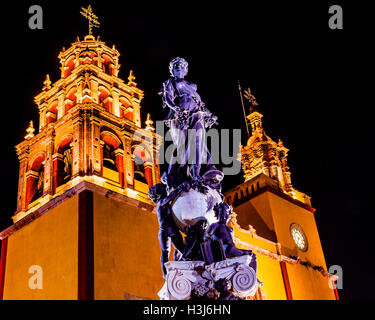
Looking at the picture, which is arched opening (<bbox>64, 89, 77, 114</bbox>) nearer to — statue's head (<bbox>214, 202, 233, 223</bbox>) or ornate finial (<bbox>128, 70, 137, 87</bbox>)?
ornate finial (<bbox>128, 70, 137, 87</bbox>)

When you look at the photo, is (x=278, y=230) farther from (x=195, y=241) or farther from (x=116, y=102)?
(x=195, y=241)

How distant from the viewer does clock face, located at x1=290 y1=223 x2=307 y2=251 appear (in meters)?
27.2

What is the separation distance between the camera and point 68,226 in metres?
16.9

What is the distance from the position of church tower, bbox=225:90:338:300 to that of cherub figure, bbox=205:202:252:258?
52.4ft

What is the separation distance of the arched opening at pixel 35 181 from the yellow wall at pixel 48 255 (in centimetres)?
203

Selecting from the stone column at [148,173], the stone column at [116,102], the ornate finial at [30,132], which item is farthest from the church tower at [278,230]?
the ornate finial at [30,132]

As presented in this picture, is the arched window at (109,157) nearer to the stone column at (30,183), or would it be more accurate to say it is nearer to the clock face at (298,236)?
the stone column at (30,183)

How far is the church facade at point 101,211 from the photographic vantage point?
644 inches

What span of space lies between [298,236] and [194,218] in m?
22.9

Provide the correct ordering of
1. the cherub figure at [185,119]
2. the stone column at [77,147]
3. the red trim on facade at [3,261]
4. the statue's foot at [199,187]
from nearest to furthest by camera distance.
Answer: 1. the statue's foot at [199,187]
2. the cherub figure at [185,119]
3. the red trim on facade at [3,261]
4. the stone column at [77,147]

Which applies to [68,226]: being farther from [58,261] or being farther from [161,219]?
[161,219]

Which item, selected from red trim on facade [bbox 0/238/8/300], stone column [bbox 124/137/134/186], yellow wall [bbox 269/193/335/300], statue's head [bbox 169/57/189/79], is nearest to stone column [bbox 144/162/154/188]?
stone column [bbox 124/137/134/186]
